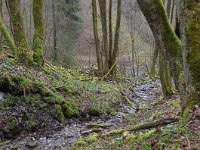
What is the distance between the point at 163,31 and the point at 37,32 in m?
7.91

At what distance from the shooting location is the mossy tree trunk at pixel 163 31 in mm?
6379

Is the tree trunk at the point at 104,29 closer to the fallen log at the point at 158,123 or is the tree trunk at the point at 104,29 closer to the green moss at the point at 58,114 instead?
the green moss at the point at 58,114

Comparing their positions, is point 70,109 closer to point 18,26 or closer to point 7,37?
point 18,26

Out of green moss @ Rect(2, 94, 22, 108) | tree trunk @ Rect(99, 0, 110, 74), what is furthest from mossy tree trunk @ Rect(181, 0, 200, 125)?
tree trunk @ Rect(99, 0, 110, 74)

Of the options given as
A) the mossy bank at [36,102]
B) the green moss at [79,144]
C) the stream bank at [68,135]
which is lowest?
the stream bank at [68,135]

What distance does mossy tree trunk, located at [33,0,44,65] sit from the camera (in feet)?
42.8

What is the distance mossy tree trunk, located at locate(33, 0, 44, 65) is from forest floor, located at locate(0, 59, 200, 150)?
727 millimetres

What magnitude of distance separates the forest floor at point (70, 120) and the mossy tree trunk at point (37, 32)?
2.39 ft

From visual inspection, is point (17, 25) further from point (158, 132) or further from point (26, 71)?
point (158, 132)

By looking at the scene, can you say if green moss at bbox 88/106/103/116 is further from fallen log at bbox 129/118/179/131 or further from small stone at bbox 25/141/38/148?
fallen log at bbox 129/118/179/131

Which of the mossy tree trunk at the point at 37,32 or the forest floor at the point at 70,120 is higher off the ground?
the mossy tree trunk at the point at 37,32

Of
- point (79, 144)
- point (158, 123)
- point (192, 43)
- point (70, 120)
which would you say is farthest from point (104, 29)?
point (192, 43)

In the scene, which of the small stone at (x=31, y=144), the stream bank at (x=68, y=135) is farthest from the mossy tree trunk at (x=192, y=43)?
the small stone at (x=31, y=144)

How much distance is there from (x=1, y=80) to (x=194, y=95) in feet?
20.7
